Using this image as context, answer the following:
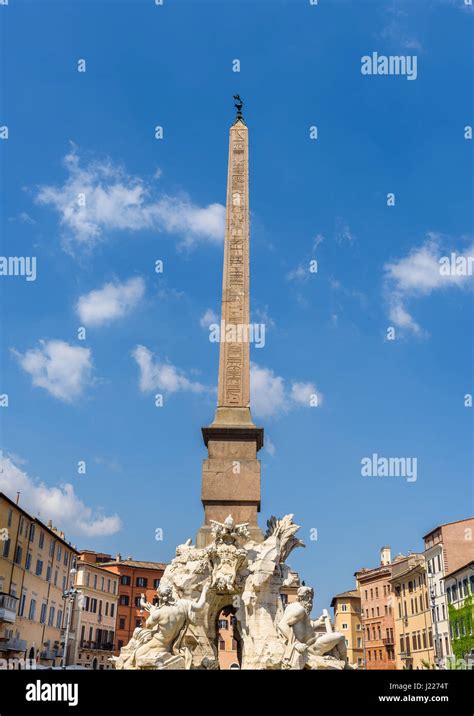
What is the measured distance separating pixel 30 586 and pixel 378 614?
91.9 feet

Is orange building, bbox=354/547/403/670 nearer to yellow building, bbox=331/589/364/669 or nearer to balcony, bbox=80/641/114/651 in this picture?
yellow building, bbox=331/589/364/669

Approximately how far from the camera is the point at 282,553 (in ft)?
44.7

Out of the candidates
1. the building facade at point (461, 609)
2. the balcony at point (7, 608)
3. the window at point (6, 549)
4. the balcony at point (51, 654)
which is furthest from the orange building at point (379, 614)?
the window at point (6, 549)

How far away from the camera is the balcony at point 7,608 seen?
103 feet

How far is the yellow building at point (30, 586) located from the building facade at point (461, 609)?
20.3 m

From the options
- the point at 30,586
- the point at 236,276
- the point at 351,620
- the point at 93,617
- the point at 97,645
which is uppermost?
the point at 236,276

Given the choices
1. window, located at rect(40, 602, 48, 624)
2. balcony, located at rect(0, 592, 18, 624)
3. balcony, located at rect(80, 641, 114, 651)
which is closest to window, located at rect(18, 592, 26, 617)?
balcony, located at rect(0, 592, 18, 624)

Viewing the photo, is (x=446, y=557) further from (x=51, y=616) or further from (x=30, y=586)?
(x=51, y=616)

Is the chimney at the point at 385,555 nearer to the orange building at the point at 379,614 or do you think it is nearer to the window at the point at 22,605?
the orange building at the point at 379,614

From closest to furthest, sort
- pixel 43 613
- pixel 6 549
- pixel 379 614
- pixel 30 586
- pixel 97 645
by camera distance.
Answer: pixel 6 549, pixel 30 586, pixel 43 613, pixel 97 645, pixel 379 614

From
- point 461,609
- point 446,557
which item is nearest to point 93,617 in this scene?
point 446,557

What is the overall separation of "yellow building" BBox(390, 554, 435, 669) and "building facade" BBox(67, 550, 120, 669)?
2028cm

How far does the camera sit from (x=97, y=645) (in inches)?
1924
